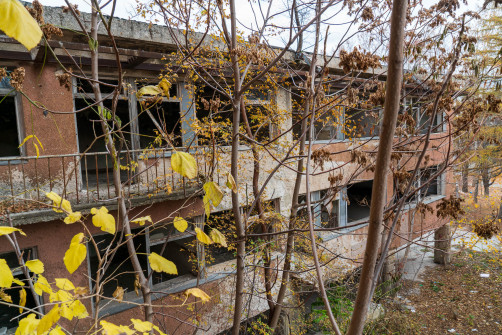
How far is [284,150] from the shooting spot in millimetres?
8117

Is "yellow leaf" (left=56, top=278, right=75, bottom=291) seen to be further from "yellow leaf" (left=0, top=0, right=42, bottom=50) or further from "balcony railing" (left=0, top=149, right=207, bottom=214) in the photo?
"balcony railing" (left=0, top=149, right=207, bottom=214)

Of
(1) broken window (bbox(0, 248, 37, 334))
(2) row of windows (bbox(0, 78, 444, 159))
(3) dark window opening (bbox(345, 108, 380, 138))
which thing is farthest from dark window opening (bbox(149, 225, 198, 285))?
(3) dark window opening (bbox(345, 108, 380, 138))

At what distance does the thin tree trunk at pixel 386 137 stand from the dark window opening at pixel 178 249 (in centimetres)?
647

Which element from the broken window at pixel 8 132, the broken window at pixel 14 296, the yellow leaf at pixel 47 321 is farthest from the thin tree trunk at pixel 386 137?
the broken window at pixel 8 132

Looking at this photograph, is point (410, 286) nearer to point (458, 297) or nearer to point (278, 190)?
point (458, 297)

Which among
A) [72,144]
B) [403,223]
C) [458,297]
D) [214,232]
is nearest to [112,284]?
[72,144]

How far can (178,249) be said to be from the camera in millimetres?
8844

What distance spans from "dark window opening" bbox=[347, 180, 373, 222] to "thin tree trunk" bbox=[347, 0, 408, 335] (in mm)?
13285

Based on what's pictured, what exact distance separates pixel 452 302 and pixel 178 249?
10.6m

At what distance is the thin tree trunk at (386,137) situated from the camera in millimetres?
834

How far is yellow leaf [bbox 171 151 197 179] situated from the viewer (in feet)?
5.19

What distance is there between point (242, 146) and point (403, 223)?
8.37m

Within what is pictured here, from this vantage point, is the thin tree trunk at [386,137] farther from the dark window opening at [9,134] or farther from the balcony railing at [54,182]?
the dark window opening at [9,134]

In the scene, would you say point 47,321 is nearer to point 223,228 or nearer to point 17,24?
point 17,24
